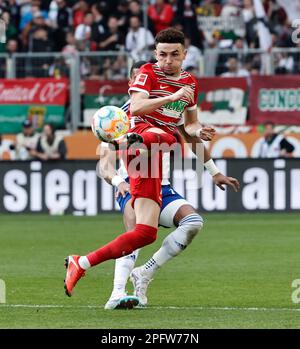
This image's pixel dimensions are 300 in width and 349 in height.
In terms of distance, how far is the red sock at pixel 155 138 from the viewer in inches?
385

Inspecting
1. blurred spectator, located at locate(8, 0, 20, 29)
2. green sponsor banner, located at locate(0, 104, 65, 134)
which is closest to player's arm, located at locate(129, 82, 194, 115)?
green sponsor banner, located at locate(0, 104, 65, 134)

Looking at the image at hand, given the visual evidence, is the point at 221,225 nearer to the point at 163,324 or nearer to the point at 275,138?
the point at 275,138

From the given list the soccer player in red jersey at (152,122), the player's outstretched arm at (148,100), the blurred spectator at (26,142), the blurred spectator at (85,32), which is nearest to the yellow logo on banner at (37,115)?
the blurred spectator at (26,142)

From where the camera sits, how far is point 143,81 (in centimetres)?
973

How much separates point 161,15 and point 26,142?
169 inches

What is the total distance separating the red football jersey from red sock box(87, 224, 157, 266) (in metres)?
1.05

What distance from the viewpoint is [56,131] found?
2284 cm

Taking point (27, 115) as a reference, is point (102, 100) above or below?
above

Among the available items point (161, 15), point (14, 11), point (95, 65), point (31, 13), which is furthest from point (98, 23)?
point (14, 11)

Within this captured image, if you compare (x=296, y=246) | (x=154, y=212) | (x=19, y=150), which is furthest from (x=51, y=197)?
(x=154, y=212)

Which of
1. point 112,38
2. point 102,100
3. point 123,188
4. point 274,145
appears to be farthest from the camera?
point 112,38

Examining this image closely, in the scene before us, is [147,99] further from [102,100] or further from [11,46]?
[11,46]

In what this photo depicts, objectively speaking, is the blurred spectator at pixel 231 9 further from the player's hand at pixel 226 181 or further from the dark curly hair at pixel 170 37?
the dark curly hair at pixel 170 37

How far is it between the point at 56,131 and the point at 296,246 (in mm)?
8219
